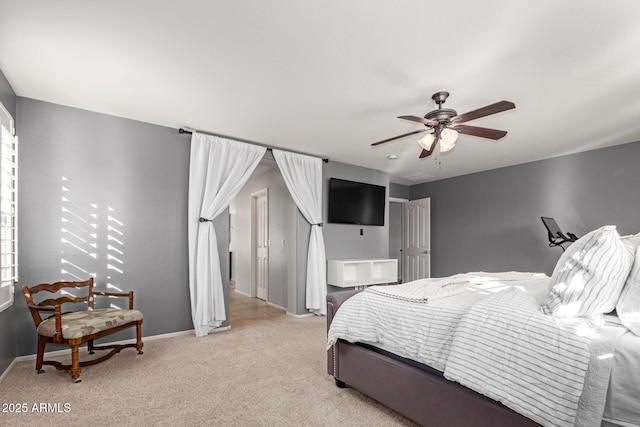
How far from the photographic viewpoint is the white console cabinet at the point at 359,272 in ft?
16.2

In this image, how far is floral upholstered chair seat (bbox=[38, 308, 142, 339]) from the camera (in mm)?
2507

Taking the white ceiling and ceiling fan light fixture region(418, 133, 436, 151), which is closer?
the white ceiling

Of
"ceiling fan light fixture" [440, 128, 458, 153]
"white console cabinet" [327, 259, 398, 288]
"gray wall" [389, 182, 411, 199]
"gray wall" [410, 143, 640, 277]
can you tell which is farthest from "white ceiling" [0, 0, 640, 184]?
"gray wall" [389, 182, 411, 199]

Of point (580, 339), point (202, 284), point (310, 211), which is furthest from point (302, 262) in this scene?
point (580, 339)

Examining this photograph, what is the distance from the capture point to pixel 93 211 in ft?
11.0

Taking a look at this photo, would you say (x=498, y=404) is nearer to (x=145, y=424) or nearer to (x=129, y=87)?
(x=145, y=424)

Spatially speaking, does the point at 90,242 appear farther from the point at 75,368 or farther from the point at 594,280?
the point at 594,280

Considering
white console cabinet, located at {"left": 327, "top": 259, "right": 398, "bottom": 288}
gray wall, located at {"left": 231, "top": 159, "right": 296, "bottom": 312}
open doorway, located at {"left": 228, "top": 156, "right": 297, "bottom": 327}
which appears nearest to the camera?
white console cabinet, located at {"left": 327, "top": 259, "right": 398, "bottom": 288}

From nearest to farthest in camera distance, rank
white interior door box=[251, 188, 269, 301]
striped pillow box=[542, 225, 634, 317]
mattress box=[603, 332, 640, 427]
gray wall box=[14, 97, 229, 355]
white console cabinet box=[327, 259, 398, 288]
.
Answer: mattress box=[603, 332, 640, 427] → striped pillow box=[542, 225, 634, 317] → gray wall box=[14, 97, 229, 355] → white console cabinet box=[327, 259, 398, 288] → white interior door box=[251, 188, 269, 301]

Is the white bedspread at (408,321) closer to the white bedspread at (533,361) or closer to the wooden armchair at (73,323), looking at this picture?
the white bedspread at (533,361)

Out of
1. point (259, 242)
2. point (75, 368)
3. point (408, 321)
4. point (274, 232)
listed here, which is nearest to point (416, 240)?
point (274, 232)

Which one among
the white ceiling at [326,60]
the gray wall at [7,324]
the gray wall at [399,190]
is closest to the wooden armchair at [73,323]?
the gray wall at [7,324]

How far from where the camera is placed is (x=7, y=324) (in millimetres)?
2758

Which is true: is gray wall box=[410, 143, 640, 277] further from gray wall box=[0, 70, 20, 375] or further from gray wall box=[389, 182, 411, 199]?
gray wall box=[0, 70, 20, 375]
